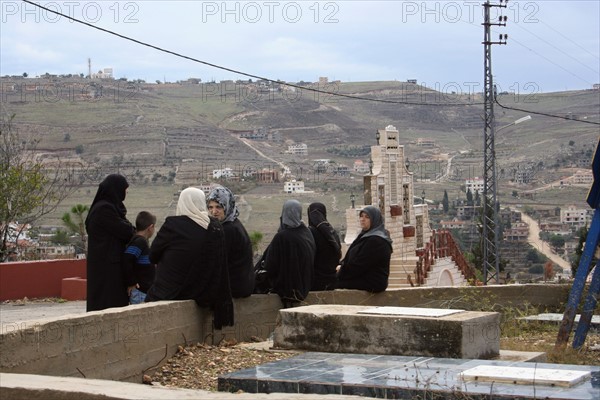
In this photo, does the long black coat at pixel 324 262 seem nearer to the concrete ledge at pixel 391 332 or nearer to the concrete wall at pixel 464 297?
the concrete wall at pixel 464 297

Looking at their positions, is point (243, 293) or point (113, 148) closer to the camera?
point (243, 293)

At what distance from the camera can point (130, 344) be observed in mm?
7453

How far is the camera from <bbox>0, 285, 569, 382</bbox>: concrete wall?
6.47 m

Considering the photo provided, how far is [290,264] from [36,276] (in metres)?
9.01

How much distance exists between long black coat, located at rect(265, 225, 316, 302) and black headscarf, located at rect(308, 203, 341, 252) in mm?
852

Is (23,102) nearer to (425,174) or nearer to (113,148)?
(113,148)

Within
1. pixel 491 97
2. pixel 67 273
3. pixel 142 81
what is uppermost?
pixel 142 81

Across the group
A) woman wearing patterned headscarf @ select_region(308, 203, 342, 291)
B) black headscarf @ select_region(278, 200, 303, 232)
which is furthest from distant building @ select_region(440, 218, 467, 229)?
black headscarf @ select_region(278, 200, 303, 232)

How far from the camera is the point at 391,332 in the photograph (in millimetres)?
7465

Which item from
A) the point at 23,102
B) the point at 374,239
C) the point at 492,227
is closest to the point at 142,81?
the point at 23,102

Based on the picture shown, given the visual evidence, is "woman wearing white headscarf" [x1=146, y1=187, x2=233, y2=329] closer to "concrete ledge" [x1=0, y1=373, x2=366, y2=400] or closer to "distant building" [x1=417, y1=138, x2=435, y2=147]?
"concrete ledge" [x1=0, y1=373, x2=366, y2=400]

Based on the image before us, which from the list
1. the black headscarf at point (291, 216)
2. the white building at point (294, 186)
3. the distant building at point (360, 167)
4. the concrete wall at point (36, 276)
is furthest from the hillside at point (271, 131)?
the black headscarf at point (291, 216)

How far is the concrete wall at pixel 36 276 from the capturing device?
57.4 ft

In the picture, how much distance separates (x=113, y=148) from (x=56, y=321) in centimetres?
6263
